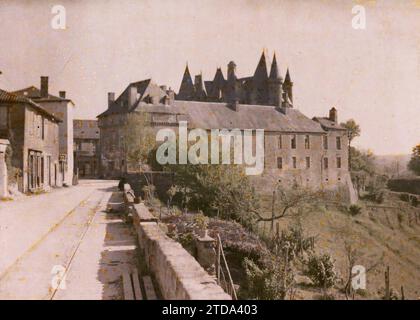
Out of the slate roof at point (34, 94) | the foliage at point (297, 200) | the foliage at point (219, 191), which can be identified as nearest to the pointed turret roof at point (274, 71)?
the foliage at point (297, 200)

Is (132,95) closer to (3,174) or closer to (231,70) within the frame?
(231,70)

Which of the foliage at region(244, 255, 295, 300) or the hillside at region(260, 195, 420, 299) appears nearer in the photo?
the foliage at region(244, 255, 295, 300)

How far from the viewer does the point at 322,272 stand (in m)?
16.3

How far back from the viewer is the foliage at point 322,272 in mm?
16219

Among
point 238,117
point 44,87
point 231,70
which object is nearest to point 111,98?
point 44,87

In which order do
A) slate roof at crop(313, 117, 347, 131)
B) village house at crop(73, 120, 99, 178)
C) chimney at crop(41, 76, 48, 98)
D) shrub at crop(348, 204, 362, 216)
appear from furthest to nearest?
village house at crop(73, 120, 99, 178) < slate roof at crop(313, 117, 347, 131) < shrub at crop(348, 204, 362, 216) < chimney at crop(41, 76, 48, 98)

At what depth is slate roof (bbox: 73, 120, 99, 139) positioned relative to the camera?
57375 mm

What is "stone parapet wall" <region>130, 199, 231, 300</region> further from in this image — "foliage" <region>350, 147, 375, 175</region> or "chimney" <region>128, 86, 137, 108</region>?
"foliage" <region>350, 147, 375, 175</region>

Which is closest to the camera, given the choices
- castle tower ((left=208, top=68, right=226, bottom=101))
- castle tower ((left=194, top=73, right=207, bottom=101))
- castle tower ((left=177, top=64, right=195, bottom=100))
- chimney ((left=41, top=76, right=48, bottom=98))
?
chimney ((left=41, top=76, right=48, bottom=98))

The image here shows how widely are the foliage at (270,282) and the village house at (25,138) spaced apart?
15.1 m

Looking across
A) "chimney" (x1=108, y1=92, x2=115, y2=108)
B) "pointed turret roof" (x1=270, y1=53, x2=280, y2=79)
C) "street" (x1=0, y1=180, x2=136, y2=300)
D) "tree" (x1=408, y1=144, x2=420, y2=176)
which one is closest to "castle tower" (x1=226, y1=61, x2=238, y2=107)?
"pointed turret roof" (x1=270, y1=53, x2=280, y2=79)

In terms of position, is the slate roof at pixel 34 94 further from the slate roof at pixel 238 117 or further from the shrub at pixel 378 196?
the shrub at pixel 378 196

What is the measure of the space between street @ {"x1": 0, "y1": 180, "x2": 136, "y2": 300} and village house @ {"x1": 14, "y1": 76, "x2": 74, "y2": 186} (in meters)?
20.4
